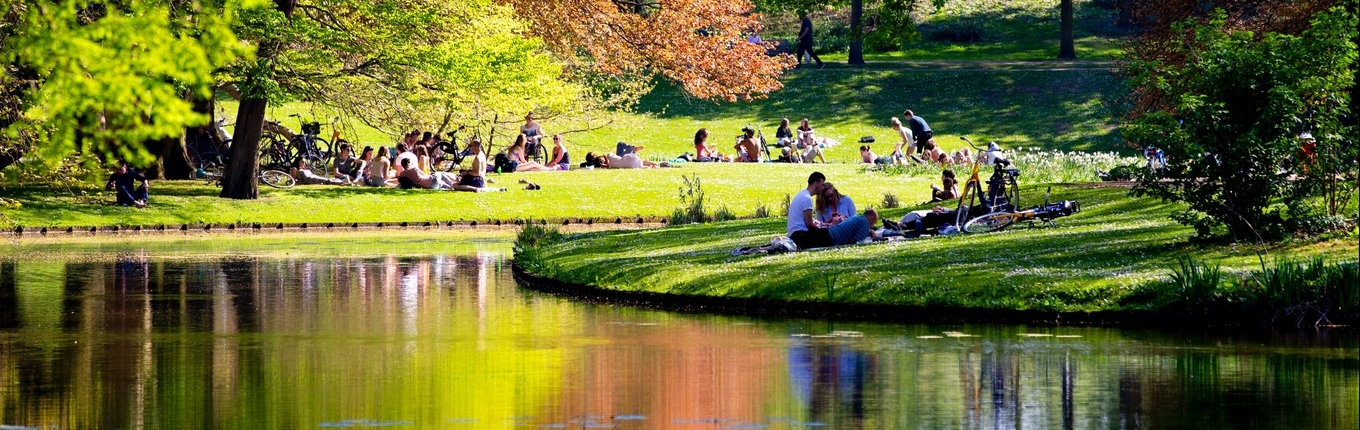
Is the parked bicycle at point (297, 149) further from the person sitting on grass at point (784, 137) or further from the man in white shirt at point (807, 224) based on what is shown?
the man in white shirt at point (807, 224)

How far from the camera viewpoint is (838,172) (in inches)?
1857

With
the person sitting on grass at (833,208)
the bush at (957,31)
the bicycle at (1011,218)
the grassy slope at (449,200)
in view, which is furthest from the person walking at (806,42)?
the person sitting on grass at (833,208)

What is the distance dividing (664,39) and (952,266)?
93.2 ft

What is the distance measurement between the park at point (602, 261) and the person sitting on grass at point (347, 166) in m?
0.15

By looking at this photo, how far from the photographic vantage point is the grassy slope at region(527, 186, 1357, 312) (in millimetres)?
19281

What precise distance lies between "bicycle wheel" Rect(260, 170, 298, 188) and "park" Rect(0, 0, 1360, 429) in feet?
0.34

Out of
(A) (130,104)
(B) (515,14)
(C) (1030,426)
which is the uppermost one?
(B) (515,14)

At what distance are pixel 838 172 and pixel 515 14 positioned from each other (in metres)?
8.89

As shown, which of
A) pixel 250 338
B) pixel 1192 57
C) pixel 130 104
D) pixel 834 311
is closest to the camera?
pixel 130 104

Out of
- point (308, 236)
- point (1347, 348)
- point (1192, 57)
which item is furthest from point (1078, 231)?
point (308, 236)

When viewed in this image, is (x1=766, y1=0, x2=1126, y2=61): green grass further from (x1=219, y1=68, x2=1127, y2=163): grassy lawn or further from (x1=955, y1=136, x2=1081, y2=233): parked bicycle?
(x1=955, y1=136, x2=1081, y2=233): parked bicycle

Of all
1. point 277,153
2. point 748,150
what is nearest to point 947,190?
point 277,153

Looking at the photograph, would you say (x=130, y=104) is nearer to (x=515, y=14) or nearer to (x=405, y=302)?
(x=405, y=302)

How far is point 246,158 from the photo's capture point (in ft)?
132
